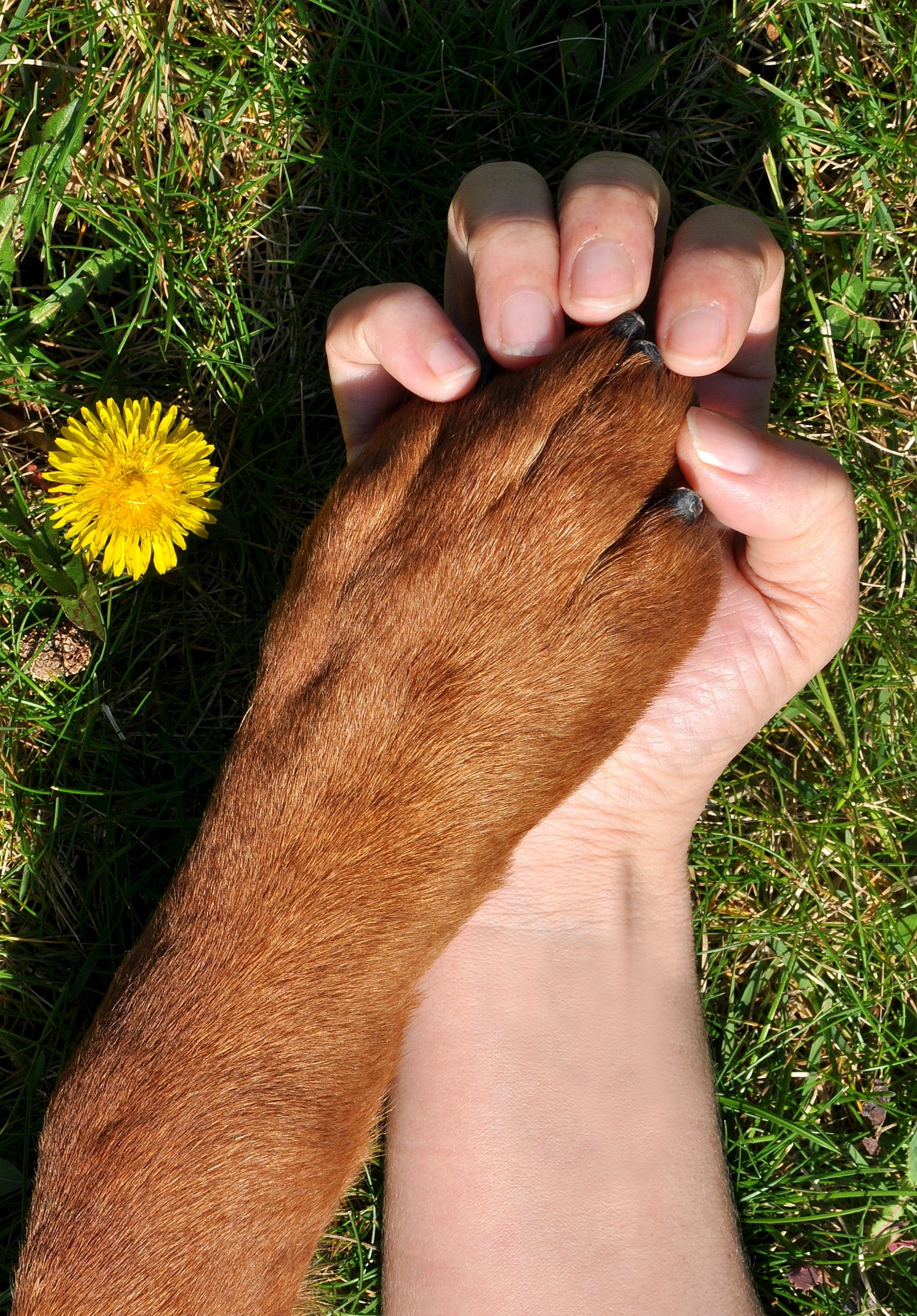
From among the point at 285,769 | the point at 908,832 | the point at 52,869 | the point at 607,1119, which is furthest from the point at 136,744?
the point at 908,832

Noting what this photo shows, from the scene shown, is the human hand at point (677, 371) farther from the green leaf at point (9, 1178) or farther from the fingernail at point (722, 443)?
the green leaf at point (9, 1178)

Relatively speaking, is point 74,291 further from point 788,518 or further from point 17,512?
point 788,518

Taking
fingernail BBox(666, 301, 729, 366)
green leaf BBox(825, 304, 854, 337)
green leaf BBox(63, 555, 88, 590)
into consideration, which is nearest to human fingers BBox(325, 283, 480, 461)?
fingernail BBox(666, 301, 729, 366)

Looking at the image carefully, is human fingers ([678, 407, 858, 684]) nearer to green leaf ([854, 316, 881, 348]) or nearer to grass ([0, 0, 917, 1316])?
grass ([0, 0, 917, 1316])

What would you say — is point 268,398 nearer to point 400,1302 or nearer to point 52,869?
point 52,869

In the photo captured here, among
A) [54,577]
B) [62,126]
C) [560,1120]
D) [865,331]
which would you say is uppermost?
[62,126]

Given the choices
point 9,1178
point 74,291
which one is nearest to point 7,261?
point 74,291
